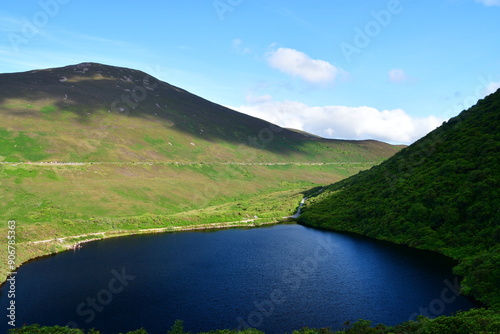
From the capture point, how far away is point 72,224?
265 feet

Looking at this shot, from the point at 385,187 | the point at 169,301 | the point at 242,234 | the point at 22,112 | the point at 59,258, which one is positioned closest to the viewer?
the point at 169,301

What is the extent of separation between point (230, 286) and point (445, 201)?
51.4 metres

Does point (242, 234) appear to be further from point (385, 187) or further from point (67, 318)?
point (67, 318)

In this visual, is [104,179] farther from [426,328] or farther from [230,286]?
[426,328]

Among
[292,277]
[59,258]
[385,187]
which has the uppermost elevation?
[385,187]

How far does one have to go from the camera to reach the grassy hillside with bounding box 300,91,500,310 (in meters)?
56.4

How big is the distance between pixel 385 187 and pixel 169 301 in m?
73.7

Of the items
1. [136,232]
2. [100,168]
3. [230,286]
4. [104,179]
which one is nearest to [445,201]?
[230,286]

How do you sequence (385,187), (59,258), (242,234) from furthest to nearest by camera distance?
(385,187)
(242,234)
(59,258)

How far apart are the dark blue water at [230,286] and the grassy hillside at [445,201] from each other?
4958 mm

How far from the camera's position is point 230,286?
49.1 meters

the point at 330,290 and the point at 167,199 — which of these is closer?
the point at 330,290

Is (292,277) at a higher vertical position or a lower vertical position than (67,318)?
higher

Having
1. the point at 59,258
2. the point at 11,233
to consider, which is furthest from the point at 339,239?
the point at 11,233
